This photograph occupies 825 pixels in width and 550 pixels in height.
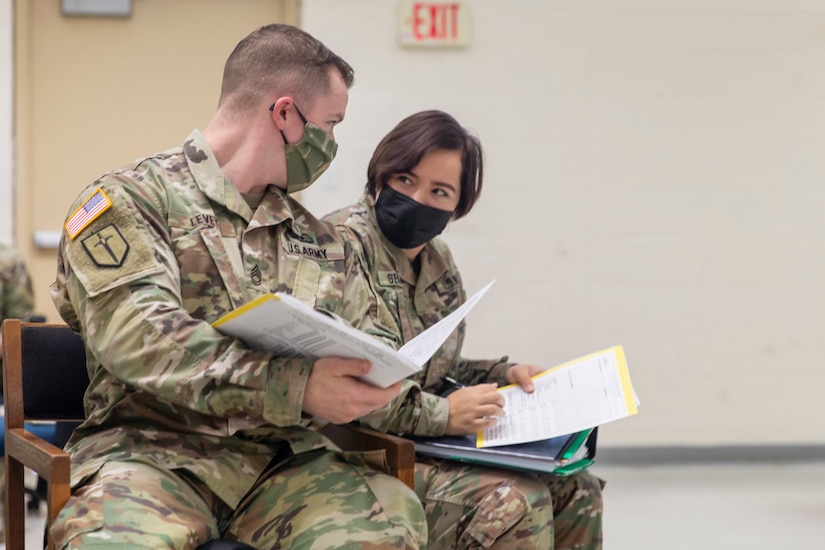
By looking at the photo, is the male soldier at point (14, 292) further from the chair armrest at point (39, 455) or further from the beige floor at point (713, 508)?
the chair armrest at point (39, 455)

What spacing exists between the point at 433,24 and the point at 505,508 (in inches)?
105

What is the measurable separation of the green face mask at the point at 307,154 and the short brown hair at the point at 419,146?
467 mm

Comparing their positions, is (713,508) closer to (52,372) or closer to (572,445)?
(572,445)

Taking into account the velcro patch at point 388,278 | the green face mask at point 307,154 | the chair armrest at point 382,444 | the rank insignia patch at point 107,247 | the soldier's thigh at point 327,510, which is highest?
the green face mask at point 307,154

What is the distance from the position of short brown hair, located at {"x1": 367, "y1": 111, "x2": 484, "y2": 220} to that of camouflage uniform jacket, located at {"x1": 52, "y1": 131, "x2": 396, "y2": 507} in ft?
1.58

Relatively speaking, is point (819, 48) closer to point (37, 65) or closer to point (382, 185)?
point (382, 185)

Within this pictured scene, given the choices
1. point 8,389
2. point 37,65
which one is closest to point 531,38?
point 37,65

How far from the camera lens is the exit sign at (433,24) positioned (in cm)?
388

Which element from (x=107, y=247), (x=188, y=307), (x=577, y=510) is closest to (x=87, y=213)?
(x=107, y=247)

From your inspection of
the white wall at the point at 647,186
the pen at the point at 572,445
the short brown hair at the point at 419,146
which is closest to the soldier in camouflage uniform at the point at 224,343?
the pen at the point at 572,445

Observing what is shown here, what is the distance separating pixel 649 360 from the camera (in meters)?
4.09

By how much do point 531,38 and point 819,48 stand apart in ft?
4.22

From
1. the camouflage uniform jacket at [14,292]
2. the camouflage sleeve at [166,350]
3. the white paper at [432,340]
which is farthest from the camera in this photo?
the camouflage uniform jacket at [14,292]

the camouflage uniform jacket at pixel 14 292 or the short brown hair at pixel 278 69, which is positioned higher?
the short brown hair at pixel 278 69
